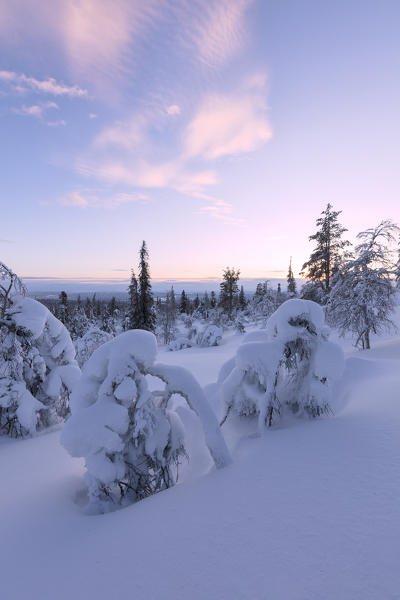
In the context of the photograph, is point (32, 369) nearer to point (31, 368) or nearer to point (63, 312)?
point (31, 368)

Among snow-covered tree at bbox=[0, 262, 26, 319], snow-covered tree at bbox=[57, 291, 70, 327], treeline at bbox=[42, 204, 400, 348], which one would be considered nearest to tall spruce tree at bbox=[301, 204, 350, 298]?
treeline at bbox=[42, 204, 400, 348]

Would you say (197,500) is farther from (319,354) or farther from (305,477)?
(319,354)

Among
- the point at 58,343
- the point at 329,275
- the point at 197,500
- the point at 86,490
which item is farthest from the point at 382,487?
the point at 329,275

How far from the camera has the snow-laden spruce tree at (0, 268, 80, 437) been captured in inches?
337

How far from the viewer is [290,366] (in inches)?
268

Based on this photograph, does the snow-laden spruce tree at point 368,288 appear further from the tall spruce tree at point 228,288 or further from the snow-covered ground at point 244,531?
the tall spruce tree at point 228,288

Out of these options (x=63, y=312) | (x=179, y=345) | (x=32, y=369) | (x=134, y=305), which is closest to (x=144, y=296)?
(x=134, y=305)

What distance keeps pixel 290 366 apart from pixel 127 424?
4.14 meters

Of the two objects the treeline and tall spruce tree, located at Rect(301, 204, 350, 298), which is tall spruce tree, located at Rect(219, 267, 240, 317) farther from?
tall spruce tree, located at Rect(301, 204, 350, 298)

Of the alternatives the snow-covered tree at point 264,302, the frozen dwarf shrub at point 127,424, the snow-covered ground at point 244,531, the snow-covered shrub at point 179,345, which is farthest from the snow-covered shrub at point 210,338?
the frozen dwarf shrub at point 127,424

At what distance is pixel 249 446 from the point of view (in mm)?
5801

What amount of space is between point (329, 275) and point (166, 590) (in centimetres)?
2633

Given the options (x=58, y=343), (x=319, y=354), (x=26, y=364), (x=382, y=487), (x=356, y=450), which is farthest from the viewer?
(x=58, y=343)

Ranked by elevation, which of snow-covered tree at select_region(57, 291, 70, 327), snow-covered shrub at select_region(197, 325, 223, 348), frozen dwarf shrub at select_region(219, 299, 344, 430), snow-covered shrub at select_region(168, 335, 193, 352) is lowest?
snow-covered shrub at select_region(168, 335, 193, 352)
